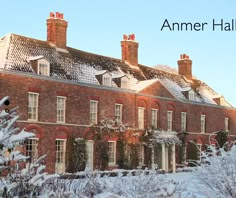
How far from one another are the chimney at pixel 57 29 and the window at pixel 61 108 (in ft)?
16.0

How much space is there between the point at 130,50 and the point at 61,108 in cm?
1143

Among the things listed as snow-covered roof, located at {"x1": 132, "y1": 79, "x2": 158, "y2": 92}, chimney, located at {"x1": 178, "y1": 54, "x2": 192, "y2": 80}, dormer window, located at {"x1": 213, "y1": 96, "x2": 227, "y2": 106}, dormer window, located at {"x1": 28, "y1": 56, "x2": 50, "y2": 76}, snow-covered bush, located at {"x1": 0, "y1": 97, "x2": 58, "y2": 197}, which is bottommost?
snow-covered bush, located at {"x1": 0, "y1": 97, "x2": 58, "y2": 197}

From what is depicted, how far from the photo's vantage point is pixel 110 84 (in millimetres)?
32031

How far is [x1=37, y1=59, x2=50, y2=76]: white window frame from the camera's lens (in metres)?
27.9

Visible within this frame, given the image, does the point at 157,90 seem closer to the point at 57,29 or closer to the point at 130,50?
the point at 130,50

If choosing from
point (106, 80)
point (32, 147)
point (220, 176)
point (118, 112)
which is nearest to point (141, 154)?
point (118, 112)

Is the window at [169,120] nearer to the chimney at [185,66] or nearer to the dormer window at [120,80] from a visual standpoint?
the dormer window at [120,80]

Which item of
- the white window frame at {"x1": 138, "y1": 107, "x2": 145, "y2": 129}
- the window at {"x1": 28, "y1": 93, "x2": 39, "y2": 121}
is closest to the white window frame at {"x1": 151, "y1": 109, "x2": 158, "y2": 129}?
the white window frame at {"x1": 138, "y1": 107, "x2": 145, "y2": 129}

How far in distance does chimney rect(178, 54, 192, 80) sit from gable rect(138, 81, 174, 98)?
8906mm

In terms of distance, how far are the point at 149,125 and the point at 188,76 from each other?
12446 millimetres

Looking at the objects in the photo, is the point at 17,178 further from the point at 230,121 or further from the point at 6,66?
the point at 230,121

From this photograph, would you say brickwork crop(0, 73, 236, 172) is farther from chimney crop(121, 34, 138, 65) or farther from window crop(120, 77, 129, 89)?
chimney crop(121, 34, 138, 65)

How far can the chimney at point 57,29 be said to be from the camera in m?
31.7

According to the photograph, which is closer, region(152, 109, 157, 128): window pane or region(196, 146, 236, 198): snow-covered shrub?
region(196, 146, 236, 198): snow-covered shrub
